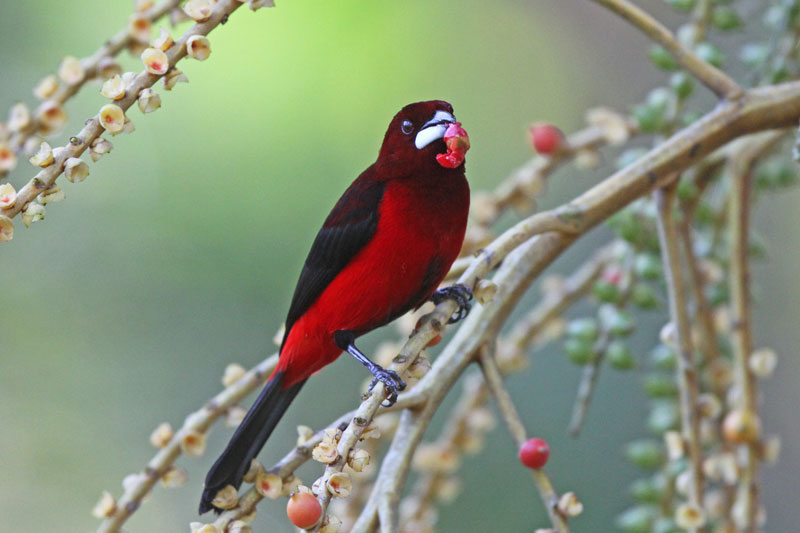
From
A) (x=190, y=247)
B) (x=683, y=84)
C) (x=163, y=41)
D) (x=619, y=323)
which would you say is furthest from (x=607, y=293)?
(x=190, y=247)

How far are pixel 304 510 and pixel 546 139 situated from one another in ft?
1.90

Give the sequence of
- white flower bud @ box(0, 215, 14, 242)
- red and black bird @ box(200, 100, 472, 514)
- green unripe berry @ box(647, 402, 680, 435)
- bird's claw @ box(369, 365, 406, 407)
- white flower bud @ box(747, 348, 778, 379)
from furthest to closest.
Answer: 1. green unripe berry @ box(647, 402, 680, 435)
2. white flower bud @ box(747, 348, 778, 379)
3. red and black bird @ box(200, 100, 472, 514)
4. bird's claw @ box(369, 365, 406, 407)
5. white flower bud @ box(0, 215, 14, 242)

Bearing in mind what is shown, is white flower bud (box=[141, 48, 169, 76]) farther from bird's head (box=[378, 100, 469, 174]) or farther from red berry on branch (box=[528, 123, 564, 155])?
red berry on branch (box=[528, 123, 564, 155])

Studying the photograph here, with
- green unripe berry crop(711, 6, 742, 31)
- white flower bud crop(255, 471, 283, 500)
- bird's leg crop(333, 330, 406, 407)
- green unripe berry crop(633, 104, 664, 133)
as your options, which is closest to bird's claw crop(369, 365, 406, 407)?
bird's leg crop(333, 330, 406, 407)

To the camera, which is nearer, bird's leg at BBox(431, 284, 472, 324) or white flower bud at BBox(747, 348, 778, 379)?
bird's leg at BBox(431, 284, 472, 324)

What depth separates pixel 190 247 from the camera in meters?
1.71

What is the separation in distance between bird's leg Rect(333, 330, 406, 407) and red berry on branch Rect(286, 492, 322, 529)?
0.32ft

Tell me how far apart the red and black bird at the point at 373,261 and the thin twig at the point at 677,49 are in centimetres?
24

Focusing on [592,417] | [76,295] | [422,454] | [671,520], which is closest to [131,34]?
[422,454]

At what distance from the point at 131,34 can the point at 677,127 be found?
64 centimetres

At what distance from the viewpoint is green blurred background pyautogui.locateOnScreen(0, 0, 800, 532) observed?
1.55m

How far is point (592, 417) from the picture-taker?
81.9 inches

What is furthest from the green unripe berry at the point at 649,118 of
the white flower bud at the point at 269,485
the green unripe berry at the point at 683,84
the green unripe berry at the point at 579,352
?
the white flower bud at the point at 269,485

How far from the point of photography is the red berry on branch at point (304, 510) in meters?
0.60
